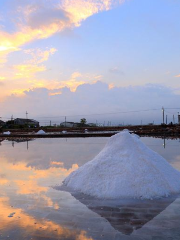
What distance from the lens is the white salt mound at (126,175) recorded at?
568 cm

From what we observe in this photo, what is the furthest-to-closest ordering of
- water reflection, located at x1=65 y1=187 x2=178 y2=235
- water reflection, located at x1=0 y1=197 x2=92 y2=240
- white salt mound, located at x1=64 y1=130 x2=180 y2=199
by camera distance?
white salt mound, located at x1=64 y1=130 x2=180 y2=199 < water reflection, located at x1=65 y1=187 x2=178 y2=235 < water reflection, located at x1=0 y1=197 x2=92 y2=240

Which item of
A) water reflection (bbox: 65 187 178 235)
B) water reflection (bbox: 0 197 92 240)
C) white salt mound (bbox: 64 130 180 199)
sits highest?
white salt mound (bbox: 64 130 180 199)

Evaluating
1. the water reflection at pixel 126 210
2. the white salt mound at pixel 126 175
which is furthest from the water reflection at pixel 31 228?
the white salt mound at pixel 126 175

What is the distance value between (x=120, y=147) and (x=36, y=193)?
2382mm

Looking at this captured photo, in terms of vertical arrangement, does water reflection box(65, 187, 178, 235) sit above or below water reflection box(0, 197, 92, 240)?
above

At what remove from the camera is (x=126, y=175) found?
5.93 meters

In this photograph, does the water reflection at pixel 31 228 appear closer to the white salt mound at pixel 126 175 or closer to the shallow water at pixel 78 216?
the shallow water at pixel 78 216

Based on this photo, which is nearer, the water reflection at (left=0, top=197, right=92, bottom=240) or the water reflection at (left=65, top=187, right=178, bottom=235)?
the water reflection at (left=0, top=197, right=92, bottom=240)

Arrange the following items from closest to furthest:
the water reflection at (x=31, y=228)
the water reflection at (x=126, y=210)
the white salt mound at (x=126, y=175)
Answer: the water reflection at (x=31, y=228), the water reflection at (x=126, y=210), the white salt mound at (x=126, y=175)

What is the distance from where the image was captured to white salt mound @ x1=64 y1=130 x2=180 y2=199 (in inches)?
223

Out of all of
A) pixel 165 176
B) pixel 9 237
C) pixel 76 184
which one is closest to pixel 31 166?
pixel 76 184

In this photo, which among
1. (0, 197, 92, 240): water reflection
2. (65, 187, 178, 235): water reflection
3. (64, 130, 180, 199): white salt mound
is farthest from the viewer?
(64, 130, 180, 199): white salt mound

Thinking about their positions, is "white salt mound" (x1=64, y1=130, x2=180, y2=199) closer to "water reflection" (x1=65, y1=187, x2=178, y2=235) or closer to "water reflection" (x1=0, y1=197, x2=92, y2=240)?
"water reflection" (x1=65, y1=187, x2=178, y2=235)

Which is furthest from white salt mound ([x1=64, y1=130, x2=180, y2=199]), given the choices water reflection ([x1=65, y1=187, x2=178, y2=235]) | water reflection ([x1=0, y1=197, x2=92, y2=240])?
water reflection ([x1=0, y1=197, x2=92, y2=240])
